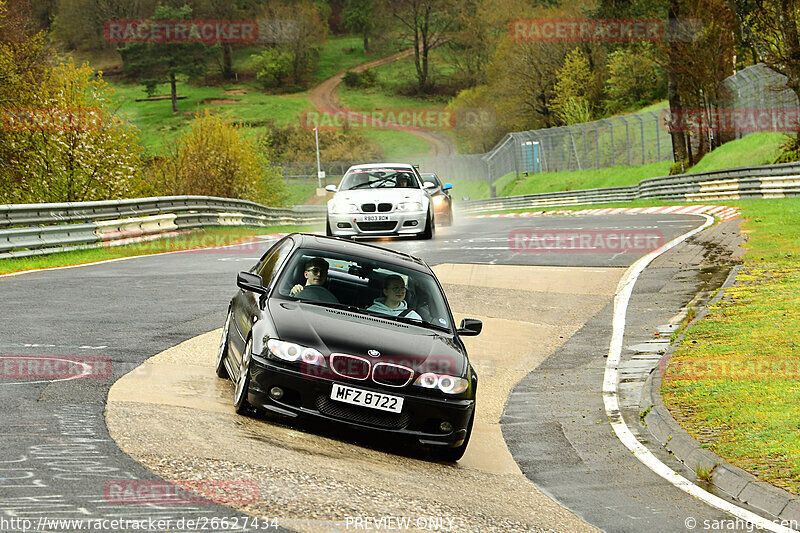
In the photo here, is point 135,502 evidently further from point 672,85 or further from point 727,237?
point 672,85

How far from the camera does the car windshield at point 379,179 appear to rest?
2108 centimetres

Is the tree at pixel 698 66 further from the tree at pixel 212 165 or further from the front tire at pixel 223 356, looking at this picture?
the front tire at pixel 223 356

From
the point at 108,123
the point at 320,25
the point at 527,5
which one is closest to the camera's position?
the point at 108,123

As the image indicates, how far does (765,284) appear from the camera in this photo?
15.4 metres

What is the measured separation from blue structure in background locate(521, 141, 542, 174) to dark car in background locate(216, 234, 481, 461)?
206 feet

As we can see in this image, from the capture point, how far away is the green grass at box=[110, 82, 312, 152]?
12294 centimetres

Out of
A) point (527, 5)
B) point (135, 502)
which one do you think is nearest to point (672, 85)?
point (135, 502)

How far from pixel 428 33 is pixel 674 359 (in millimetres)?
139183

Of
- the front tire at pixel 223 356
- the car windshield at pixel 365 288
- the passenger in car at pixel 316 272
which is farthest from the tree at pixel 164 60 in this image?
the passenger in car at pixel 316 272

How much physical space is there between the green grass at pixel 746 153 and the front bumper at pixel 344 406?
35050 millimetres

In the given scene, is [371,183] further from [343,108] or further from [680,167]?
[343,108]

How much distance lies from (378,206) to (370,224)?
1.34 ft

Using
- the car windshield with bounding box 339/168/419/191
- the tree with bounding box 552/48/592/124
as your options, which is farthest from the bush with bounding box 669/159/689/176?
the tree with bounding box 552/48/592/124

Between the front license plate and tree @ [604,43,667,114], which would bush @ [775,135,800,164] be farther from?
tree @ [604,43,667,114]
